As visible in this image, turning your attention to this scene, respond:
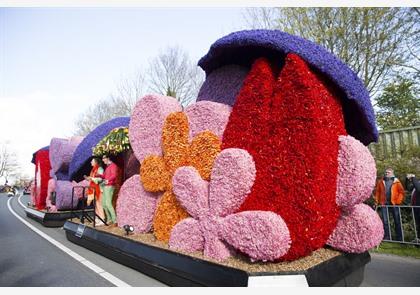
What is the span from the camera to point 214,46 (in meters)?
5.45

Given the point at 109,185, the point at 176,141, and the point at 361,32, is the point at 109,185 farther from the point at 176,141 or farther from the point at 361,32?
the point at 361,32

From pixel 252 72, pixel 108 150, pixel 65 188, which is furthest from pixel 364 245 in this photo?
pixel 65 188

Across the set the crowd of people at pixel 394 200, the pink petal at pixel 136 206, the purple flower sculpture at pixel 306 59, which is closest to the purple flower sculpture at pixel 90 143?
the pink petal at pixel 136 206

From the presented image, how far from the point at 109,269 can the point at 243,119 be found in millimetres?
3543

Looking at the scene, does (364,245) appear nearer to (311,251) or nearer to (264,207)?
(311,251)

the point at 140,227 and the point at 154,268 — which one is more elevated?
the point at 140,227

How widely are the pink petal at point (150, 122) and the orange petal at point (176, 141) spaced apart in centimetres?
51

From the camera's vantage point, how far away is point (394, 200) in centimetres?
766

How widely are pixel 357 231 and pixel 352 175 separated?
0.81 m

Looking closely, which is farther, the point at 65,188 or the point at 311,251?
the point at 65,188

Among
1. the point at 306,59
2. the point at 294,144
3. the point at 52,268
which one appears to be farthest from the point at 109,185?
the point at 306,59

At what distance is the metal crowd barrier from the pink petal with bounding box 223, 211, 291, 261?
4638 mm

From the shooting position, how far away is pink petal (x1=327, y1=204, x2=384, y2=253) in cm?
459

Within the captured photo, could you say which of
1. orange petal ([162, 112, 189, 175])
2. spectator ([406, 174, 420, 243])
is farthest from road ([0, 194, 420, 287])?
orange petal ([162, 112, 189, 175])
